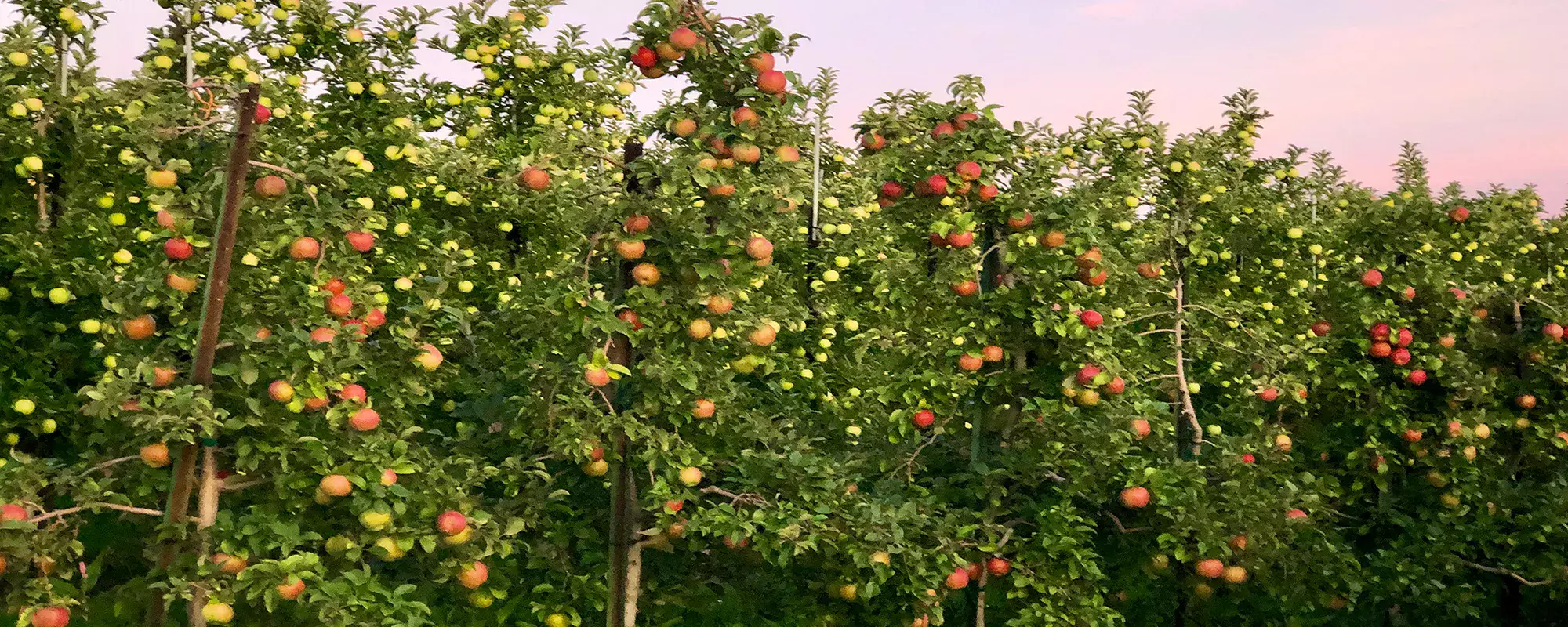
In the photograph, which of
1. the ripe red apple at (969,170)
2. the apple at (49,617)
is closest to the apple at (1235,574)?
the ripe red apple at (969,170)

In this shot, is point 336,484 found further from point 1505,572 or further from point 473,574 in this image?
point 1505,572

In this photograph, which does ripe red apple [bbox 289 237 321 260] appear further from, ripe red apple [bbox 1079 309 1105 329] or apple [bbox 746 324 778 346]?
ripe red apple [bbox 1079 309 1105 329]

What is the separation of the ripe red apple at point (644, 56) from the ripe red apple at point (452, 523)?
2540mm

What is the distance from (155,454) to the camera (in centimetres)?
477

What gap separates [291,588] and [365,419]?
83 centimetres

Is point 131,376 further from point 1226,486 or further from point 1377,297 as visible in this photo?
point 1377,297

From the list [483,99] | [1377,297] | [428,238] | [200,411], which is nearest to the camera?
[200,411]

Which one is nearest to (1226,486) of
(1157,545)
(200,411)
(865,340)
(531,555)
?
(1157,545)

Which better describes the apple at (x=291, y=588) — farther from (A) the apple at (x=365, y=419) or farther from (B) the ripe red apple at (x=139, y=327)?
(B) the ripe red apple at (x=139, y=327)

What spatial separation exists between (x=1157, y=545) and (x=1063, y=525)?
35.8 inches

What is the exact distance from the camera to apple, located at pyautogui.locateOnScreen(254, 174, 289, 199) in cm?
481

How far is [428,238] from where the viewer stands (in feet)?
33.8

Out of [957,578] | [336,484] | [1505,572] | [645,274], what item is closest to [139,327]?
[336,484]

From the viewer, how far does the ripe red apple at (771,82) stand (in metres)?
5.54
